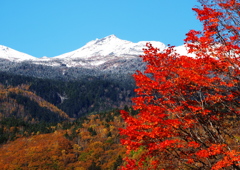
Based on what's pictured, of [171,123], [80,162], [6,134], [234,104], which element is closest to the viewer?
[171,123]

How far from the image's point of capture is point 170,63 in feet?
58.8

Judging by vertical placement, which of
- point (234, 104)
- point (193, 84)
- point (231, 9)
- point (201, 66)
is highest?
point (231, 9)

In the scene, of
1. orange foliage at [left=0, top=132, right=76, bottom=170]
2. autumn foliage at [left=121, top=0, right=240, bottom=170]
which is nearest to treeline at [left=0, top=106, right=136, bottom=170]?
orange foliage at [left=0, top=132, right=76, bottom=170]

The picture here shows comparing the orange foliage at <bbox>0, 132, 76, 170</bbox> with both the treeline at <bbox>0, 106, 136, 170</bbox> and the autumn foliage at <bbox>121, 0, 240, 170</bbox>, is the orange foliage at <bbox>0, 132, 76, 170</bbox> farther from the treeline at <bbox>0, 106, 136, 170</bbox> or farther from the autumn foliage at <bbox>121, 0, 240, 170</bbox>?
the autumn foliage at <bbox>121, 0, 240, 170</bbox>

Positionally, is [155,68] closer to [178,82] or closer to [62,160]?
[178,82]

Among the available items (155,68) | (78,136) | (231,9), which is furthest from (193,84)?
(78,136)

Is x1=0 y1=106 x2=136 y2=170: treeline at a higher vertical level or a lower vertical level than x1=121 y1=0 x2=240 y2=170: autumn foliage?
lower

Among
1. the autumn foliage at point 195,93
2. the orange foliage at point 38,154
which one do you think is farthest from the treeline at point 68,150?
the autumn foliage at point 195,93

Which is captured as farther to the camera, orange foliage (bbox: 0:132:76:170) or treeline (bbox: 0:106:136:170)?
orange foliage (bbox: 0:132:76:170)

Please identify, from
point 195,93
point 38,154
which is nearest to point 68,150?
point 38,154

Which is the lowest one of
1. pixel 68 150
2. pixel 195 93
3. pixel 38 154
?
pixel 38 154

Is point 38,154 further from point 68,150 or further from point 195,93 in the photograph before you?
point 195,93

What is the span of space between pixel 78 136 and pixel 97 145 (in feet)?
92.3

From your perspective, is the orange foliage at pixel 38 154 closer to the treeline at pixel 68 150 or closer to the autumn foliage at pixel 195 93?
the treeline at pixel 68 150
